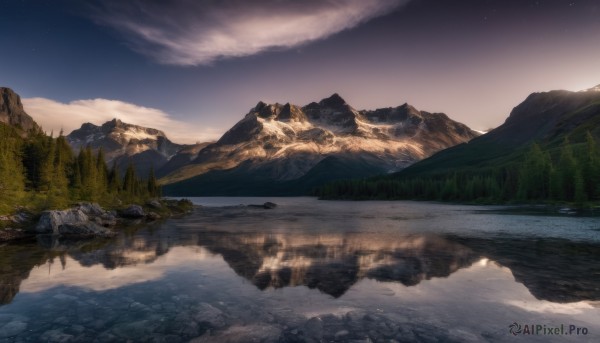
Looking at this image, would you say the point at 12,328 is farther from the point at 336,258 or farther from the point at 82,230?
the point at 82,230

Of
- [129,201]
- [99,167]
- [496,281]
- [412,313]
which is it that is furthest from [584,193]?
[99,167]

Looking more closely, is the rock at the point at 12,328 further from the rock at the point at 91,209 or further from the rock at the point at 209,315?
the rock at the point at 91,209

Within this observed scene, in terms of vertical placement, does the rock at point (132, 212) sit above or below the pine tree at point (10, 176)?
below

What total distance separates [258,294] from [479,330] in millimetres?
12527

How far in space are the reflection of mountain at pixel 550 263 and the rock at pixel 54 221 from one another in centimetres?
5749

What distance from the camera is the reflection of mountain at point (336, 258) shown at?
88.3ft

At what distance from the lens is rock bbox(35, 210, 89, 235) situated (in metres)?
54.8

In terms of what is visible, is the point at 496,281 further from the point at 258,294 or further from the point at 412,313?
the point at 258,294

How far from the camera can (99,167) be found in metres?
105

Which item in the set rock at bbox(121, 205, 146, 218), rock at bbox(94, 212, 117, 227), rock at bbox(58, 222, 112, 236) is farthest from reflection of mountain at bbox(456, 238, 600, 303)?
rock at bbox(121, 205, 146, 218)

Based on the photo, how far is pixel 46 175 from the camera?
7462 cm

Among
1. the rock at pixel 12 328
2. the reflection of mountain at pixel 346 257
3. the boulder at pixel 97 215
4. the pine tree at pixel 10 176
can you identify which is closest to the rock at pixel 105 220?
the boulder at pixel 97 215

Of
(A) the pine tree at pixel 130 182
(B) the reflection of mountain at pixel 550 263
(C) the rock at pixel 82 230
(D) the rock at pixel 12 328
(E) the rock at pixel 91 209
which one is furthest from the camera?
(A) the pine tree at pixel 130 182

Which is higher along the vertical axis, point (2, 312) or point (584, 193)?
point (584, 193)
